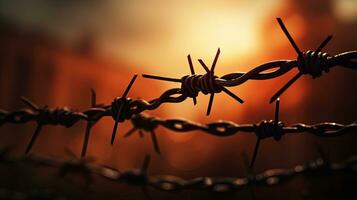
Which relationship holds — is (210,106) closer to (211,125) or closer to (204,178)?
(211,125)

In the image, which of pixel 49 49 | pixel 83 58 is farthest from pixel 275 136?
pixel 83 58

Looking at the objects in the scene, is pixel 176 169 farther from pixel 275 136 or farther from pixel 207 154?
pixel 275 136

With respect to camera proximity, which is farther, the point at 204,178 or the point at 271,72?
the point at 204,178

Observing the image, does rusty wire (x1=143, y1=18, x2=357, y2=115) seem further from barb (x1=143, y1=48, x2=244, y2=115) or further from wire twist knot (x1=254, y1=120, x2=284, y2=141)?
wire twist knot (x1=254, y1=120, x2=284, y2=141)

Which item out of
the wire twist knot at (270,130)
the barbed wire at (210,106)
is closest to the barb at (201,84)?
the barbed wire at (210,106)

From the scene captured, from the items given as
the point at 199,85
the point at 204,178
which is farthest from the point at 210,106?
the point at 204,178

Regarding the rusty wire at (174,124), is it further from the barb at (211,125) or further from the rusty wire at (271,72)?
the rusty wire at (271,72)
